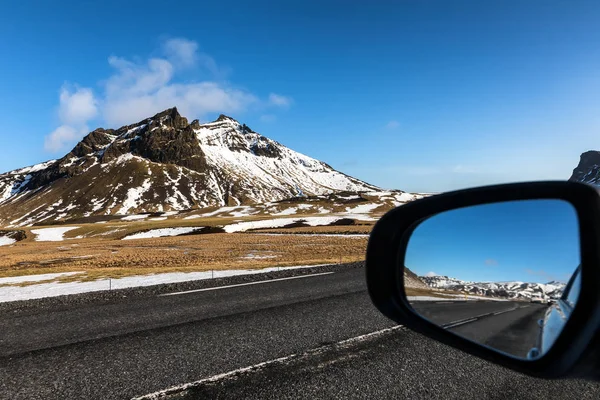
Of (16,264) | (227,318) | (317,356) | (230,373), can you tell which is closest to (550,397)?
(317,356)

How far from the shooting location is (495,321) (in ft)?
6.84

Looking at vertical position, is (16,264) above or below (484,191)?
below

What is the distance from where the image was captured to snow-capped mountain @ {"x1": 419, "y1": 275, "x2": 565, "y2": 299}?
170 cm

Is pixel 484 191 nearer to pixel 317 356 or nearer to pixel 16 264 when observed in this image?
pixel 317 356

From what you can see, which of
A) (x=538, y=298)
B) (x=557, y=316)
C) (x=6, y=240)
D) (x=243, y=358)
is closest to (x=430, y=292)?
(x=538, y=298)

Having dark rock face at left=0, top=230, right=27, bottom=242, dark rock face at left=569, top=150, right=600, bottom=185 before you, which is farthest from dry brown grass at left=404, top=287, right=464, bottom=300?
dark rock face at left=0, top=230, right=27, bottom=242

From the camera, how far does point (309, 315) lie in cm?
752

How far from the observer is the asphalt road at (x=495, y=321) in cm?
183

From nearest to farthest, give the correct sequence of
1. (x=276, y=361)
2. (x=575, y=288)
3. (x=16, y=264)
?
(x=575, y=288) < (x=276, y=361) < (x=16, y=264)

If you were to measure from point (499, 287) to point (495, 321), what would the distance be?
22 cm

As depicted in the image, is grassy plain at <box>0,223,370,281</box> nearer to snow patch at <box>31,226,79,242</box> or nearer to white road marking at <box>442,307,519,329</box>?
white road marking at <box>442,307,519,329</box>

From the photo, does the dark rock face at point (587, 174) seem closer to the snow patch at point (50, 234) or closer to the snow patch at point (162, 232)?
the snow patch at point (162, 232)

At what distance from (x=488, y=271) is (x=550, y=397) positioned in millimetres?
2911

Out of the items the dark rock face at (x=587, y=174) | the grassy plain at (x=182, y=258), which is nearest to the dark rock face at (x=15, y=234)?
the grassy plain at (x=182, y=258)
